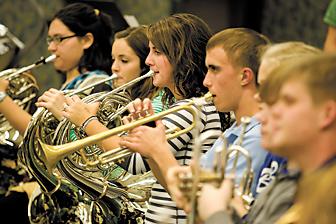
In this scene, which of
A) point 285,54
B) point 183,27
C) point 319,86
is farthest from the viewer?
point 183,27

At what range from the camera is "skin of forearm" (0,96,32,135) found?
4.22 meters

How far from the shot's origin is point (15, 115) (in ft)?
13.9

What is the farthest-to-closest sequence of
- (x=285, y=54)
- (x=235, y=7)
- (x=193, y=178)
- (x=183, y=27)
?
1. (x=235, y=7)
2. (x=183, y=27)
3. (x=285, y=54)
4. (x=193, y=178)

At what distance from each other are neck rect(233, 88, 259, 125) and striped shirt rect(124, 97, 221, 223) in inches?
8.2

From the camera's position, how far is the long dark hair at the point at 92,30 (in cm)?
445

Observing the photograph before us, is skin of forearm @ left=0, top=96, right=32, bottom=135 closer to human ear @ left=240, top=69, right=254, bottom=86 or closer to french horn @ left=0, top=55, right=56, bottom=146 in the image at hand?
french horn @ left=0, top=55, right=56, bottom=146

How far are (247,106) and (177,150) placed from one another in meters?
0.38

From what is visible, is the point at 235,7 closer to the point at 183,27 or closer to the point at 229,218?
the point at 183,27

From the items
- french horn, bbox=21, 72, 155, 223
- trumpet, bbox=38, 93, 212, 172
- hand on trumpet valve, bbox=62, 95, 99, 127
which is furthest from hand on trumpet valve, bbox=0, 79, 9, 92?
trumpet, bbox=38, 93, 212, 172

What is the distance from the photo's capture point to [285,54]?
8.09ft

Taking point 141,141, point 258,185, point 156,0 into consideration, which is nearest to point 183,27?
point 141,141

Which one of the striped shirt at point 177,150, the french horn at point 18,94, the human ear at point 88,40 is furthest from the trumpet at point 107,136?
the human ear at point 88,40

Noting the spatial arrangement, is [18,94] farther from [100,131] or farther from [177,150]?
[177,150]

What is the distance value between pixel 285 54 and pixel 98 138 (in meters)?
0.62
